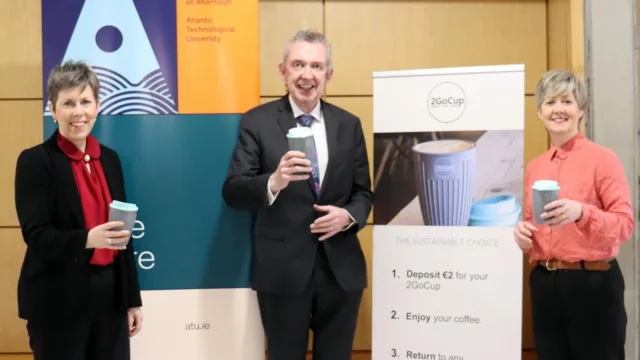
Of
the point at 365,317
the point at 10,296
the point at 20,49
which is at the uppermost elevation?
the point at 20,49

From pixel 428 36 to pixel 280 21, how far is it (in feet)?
3.07

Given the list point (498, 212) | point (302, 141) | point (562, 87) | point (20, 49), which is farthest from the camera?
point (20, 49)

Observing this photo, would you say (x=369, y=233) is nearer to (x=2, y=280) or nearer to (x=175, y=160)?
(x=175, y=160)

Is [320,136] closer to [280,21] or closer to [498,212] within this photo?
[498,212]

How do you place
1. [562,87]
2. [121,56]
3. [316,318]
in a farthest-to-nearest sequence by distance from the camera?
1. [121,56]
2. [316,318]
3. [562,87]

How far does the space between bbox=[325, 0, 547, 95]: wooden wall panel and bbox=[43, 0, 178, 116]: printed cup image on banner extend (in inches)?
49.8

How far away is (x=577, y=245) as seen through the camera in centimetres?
222

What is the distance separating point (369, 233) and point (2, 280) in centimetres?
226

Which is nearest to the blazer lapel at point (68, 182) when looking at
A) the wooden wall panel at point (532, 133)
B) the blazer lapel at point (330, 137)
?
the blazer lapel at point (330, 137)

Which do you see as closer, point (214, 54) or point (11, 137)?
point (214, 54)

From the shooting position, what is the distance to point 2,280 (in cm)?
354

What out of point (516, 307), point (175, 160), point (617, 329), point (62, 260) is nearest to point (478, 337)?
point (516, 307)

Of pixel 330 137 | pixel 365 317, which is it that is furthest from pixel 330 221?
pixel 365 317

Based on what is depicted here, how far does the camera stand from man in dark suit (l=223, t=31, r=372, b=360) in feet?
7.89
